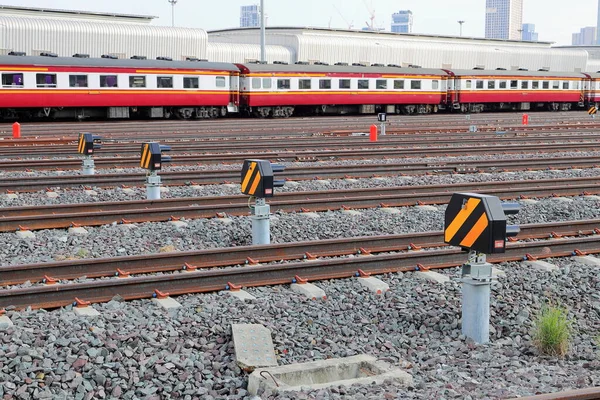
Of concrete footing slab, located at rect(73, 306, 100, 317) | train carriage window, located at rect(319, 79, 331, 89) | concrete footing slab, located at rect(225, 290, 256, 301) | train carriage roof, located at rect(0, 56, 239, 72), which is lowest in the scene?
concrete footing slab, located at rect(225, 290, 256, 301)

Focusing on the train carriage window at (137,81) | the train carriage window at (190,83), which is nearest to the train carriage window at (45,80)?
the train carriage window at (137,81)

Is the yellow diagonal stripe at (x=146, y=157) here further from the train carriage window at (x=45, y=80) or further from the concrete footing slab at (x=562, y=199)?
the train carriage window at (x=45, y=80)

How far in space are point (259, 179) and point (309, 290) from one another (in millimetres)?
2341

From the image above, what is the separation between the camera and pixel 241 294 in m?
7.76

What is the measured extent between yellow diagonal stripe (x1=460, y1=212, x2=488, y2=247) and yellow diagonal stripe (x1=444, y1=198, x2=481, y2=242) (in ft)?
0.38

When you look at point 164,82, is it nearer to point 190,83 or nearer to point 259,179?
point 190,83

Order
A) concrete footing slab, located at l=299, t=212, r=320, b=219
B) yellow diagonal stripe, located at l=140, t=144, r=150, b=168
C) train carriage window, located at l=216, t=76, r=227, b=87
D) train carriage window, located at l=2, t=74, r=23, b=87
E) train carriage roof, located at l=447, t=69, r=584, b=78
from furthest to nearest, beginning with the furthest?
train carriage roof, located at l=447, t=69, r=584, b=78, train carriage window, located at l=216, t=76, r=227, b=87, train carriage window, located at l=2, t=74, r=23, b=87, yellow diagonal stripe, located at l=140, t=144, r=150, b=168, concrete footing slab, located at l=299, t=212, r=320, b=219

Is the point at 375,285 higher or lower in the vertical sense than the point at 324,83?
lower

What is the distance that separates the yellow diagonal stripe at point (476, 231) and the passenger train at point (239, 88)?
26.6 metres

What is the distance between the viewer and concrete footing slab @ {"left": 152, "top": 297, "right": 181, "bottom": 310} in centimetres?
729

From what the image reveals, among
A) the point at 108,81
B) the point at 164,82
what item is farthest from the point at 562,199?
the point at 164,82

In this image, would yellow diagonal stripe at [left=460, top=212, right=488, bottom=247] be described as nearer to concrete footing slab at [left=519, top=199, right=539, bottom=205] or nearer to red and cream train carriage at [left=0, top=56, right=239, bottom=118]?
concrete footing slab at [left=519, top=199, right=539, bottom=205]

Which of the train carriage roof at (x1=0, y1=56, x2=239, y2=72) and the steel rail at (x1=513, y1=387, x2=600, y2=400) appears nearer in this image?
the steel rail at (x1=513, y1=387, x2=600, y2=400)

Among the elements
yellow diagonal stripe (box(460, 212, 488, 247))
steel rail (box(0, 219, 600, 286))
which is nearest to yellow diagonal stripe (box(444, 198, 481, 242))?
yellow diagonal stripe (box(460, 212, 488, 247))
